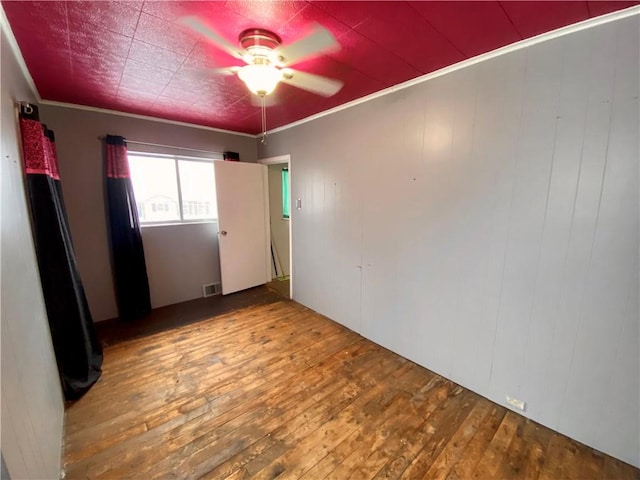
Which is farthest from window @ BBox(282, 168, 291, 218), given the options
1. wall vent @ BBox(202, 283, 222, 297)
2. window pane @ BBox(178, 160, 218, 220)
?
wall vent @ BBox(202, 283, 222, 297)

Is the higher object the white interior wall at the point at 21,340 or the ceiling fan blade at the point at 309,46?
the ceiling fan blade at the point at 309,46

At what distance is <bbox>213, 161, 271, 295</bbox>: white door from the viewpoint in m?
3.56

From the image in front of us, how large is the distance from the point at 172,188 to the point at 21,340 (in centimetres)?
257

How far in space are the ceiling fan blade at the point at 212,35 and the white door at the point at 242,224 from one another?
6.54 ft

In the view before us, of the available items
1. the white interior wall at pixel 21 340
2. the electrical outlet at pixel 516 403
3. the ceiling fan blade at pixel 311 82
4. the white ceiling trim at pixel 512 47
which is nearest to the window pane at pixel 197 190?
the white interior wall at pixel 21 340

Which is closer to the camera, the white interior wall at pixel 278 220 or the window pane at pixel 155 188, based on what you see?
the window pane at pixel 155 188

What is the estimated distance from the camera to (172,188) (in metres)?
3.36

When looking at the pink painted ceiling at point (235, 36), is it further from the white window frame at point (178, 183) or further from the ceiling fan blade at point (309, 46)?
the white window frame at point (178, 183)

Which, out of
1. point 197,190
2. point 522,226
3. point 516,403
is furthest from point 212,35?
point 516,403

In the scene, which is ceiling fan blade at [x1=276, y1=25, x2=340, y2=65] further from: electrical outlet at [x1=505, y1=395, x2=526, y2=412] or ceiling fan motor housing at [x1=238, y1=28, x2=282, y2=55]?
electrical outlet at [x1=505, y1=395, x2=526, y2=412]

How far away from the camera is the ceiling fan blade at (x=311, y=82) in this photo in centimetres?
188

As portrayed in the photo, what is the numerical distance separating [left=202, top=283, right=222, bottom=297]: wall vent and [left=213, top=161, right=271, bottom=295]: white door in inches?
7.0

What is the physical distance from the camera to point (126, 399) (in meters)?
1.85

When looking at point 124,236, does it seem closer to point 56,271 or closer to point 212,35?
point 56,271
